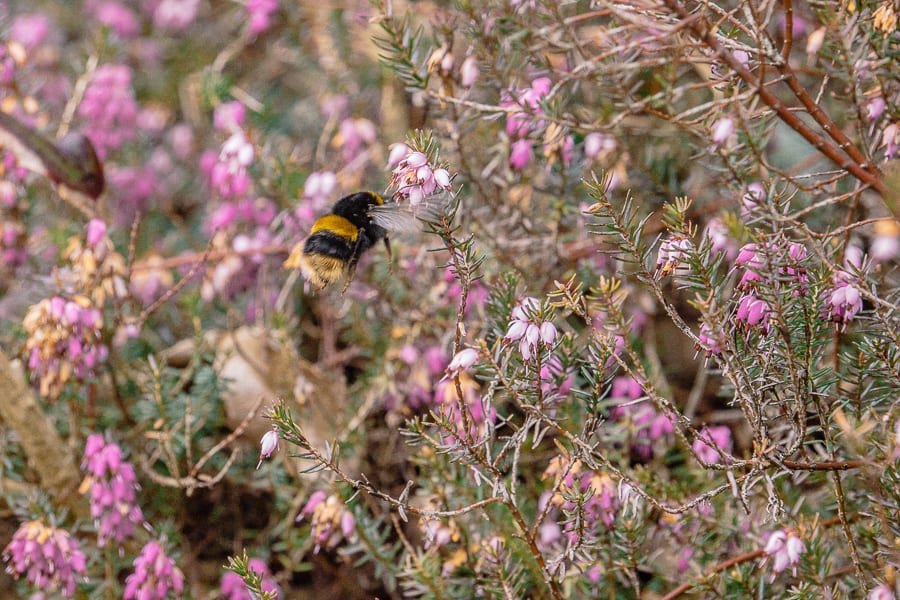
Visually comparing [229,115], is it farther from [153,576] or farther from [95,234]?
[153,576]

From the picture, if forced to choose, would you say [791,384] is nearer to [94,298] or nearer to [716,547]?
[716,547]

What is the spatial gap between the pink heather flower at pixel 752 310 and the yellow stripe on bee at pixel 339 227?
2.95 feet

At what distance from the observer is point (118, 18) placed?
4383mm

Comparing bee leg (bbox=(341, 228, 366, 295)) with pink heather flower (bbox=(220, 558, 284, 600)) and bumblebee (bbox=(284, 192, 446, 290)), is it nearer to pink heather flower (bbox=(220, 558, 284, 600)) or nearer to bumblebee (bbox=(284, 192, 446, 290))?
bumblebee (bbox=(284, 192, 446, 290))

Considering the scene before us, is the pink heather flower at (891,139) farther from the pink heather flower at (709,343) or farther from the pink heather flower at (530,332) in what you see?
the pink heather flower at (530,332)

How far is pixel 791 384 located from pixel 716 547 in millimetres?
621

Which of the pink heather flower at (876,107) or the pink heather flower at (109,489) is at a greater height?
the pink heather flower at (876,107)

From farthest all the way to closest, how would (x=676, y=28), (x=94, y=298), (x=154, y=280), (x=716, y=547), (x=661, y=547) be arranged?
1. (x=154, y=280)
2. (x=94, y=298)
3. (x=661, y=547)
4. (x=716, y=547)
5. (x=676, y=28)

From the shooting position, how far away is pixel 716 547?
6.39ft

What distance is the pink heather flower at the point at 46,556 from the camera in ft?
6.70

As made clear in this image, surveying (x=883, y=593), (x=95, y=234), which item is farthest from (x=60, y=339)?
(x=883, y=593)

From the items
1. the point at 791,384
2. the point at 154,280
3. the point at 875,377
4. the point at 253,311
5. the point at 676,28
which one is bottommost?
the point at 253,311

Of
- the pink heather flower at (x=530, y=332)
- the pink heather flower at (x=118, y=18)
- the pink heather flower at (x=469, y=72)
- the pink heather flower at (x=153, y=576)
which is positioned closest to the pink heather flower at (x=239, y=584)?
the pink heather flower at (x=153, y=576)

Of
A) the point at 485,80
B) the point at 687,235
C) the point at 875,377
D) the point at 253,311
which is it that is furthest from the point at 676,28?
the point at 253,311
